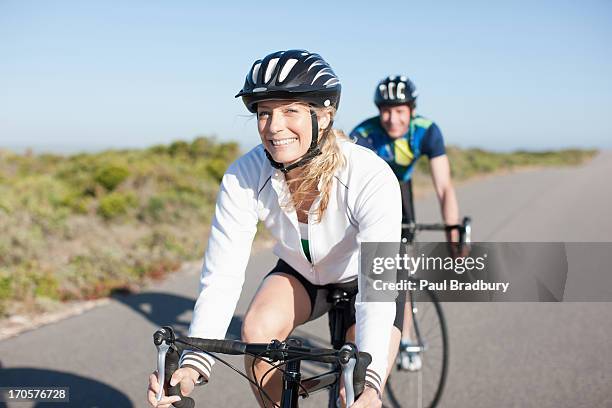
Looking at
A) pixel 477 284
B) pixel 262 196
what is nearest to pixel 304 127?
pixel 262 196

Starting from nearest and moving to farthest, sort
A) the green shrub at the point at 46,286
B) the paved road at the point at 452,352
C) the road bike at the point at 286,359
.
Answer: the road bike at the point at 286,359, the paved road at the point at 452,352, the green shrub at the point at 46,286

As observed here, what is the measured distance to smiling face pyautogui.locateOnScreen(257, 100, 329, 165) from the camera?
251 cm

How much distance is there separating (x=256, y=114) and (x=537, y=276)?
232 inches

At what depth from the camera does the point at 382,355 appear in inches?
88.8

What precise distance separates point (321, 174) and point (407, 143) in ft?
8.00

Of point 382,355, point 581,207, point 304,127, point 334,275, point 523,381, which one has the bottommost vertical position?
point 523,381

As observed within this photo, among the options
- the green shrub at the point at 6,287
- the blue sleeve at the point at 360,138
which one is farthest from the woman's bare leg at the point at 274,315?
the green shrub at the point at 6,287

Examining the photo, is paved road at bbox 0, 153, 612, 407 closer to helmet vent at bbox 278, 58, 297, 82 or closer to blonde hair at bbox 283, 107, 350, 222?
blonde hair at bbox 283, 107, 350, 222

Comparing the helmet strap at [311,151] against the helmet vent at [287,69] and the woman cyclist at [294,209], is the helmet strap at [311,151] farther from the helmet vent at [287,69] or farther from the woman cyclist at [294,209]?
the helmet vent at [287,69]

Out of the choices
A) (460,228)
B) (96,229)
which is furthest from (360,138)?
(96,229)

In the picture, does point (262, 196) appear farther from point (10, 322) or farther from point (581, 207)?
point (581, 207)

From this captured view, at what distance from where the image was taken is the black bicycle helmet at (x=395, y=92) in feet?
16.0

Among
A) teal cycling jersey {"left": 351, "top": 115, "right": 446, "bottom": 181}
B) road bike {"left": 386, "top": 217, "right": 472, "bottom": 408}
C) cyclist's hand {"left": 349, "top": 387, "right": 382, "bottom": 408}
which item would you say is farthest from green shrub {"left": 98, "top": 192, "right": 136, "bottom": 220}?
cyclist's hand {"left": 349, "top": 387, "right": 382, "bottom": 408}

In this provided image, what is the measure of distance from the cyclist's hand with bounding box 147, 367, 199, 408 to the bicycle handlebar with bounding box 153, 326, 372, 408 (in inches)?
0.8
